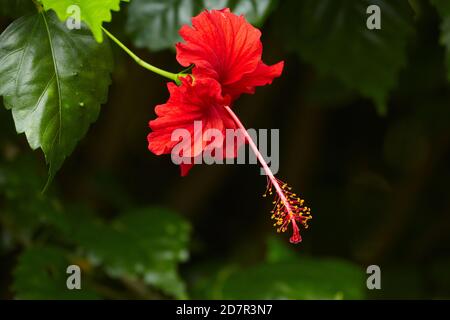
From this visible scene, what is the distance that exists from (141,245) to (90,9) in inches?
27.9

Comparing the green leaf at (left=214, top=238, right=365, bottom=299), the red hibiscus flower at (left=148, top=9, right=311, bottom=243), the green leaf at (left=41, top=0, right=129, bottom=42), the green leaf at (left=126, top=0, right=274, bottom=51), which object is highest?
the green leaf at (left=126, top=0, right=274, bottom=51)

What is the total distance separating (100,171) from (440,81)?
827 mm

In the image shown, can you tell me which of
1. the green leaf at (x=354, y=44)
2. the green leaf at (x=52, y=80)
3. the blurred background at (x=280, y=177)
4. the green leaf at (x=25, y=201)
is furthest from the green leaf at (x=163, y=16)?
the green leaf at (x=25, y=201)

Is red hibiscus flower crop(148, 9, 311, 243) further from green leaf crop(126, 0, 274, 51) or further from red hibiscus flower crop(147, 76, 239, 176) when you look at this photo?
green leaf crop(126, 0, 274, 51)

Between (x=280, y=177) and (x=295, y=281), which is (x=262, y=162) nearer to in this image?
Result: (x=295, y=281)

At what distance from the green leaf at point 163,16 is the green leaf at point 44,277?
43cm

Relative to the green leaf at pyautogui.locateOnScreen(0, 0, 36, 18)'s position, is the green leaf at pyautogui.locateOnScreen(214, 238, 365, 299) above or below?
below

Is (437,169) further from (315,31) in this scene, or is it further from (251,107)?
(315,31)

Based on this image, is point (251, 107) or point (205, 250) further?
point (205, 250)

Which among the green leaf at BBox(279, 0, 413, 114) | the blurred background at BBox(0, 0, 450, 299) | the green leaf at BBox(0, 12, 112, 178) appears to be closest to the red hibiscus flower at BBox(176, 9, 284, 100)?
the green leaf at BBox(0, 12, 112, 178)

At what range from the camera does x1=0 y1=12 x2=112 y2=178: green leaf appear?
775mm

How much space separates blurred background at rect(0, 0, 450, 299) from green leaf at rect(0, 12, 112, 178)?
1.00 ft

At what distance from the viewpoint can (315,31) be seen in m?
1.25
